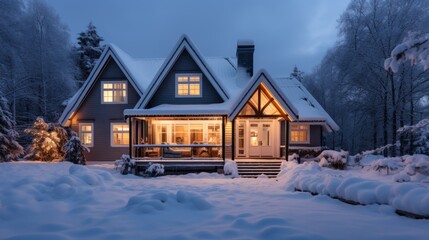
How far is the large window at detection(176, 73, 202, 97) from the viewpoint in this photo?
1711cm

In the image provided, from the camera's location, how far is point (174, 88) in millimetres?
17078

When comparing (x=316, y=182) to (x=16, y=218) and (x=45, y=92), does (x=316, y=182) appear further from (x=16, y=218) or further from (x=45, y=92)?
(x=45, y=92)

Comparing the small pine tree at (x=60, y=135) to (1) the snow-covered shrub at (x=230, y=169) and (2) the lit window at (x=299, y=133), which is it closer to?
(1) the snow-covered shrub at (x=230, y=169)

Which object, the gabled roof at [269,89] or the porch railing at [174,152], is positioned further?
the porch railing at [174,152]

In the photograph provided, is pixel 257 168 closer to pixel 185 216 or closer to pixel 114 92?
pixel 185 216

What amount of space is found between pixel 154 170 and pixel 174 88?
6.02 meters

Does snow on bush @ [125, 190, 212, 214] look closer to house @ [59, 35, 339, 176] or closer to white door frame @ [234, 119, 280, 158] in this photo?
house @ [59, 35, 339, 176]

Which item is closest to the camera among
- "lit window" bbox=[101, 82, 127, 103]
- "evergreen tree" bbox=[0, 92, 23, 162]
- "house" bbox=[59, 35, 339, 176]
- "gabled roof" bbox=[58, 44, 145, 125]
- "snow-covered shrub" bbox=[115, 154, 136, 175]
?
"snow-covered shrub" bbox=[115, 154, 136, 175]

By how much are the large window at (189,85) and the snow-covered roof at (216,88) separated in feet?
3.19

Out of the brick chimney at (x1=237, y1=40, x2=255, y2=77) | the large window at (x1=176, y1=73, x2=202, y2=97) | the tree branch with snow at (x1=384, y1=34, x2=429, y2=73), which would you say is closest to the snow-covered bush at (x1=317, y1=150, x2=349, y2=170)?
the brick chimney at (x1=237, y1=40, x2=255, y2=77)

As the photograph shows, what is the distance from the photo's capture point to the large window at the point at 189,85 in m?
17.1

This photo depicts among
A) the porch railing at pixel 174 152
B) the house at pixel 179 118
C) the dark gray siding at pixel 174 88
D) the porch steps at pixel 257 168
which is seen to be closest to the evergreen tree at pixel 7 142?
the house at pixel 179 118

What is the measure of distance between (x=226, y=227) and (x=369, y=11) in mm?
22500

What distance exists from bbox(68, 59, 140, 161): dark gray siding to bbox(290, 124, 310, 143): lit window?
10962 mm
